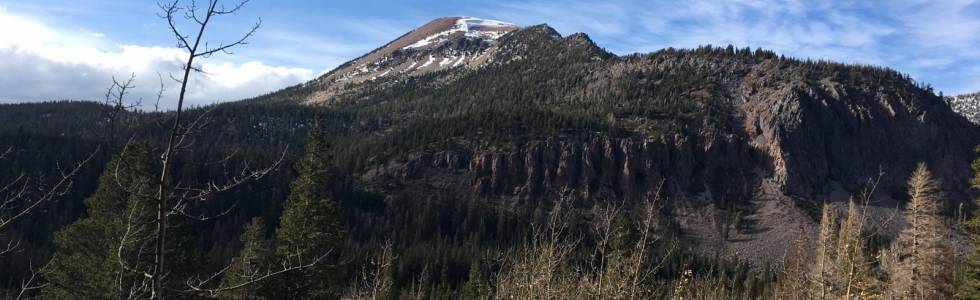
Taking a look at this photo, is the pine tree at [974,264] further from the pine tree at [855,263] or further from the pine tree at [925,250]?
the pine tree at [855,263]

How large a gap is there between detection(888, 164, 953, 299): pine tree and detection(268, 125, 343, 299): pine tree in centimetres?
2243

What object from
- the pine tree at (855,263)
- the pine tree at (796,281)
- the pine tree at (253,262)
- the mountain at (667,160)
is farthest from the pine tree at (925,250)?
the mountain at (667,160)

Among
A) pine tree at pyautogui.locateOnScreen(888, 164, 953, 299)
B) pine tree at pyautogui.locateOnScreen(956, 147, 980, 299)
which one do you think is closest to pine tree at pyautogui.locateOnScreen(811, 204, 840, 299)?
pine tree at pyautogui.locateOnScreen(888, 164, 953, 299)

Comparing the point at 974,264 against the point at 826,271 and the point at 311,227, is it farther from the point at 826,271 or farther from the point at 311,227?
the point at 311,227

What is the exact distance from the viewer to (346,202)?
12862cm

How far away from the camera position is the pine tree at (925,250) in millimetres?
24266

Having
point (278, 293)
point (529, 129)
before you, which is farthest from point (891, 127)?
point (278, 293)

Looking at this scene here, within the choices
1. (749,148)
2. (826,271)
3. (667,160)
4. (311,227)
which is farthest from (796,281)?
(749,148)

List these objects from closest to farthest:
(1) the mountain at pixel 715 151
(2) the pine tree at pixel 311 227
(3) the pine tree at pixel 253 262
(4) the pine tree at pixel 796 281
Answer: (4) the pine tree at pixel 796 281 → (3) the pine tree at pixel 253 262 → (2) the pine tree at pixel 311 227 → (1) the mountain at pixel 715 151

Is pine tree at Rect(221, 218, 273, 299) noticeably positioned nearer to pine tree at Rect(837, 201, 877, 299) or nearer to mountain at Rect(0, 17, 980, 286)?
pine tree at Rect(837, 201, 877, 299)

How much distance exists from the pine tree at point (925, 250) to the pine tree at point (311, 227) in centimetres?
2243

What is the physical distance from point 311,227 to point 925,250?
24591 mm

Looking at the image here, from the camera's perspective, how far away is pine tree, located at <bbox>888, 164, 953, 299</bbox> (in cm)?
2427

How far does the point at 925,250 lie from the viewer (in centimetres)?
2441
